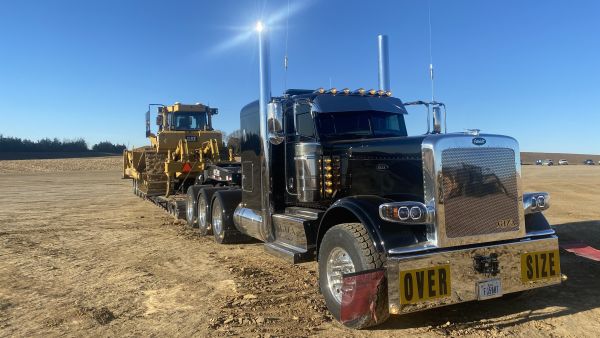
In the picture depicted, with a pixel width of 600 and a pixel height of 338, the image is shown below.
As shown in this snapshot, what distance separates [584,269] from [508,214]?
3.03 m

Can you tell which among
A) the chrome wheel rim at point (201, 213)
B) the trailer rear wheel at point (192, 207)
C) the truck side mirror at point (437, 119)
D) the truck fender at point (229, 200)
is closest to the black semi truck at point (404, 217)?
the truck side mirror at point (437, 119)

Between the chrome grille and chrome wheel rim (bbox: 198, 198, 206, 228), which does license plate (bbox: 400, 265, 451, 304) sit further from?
chrome wheel rim (bbox: 198, 198, 206, 228)

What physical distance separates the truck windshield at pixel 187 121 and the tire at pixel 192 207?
385 centimetres

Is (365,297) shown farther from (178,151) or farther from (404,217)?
(178,151)

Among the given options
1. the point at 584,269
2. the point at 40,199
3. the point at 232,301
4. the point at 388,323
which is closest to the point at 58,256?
the point at 232,301

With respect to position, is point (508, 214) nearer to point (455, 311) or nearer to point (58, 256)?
point (455, 311)

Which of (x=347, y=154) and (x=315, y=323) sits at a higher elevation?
(x=347, y=154)

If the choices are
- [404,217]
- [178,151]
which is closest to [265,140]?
[404,217]

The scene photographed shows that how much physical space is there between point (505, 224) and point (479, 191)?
0.43m

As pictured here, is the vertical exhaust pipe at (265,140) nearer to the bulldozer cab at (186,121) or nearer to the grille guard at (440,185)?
the grille guard at (440,185)

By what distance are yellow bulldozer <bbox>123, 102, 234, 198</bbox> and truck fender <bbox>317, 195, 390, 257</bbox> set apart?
6898 mm

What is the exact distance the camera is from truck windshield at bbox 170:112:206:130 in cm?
1436

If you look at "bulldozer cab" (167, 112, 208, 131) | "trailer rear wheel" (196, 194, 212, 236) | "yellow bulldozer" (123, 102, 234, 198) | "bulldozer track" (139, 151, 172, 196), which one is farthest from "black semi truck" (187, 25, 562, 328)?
"bulldozer cab" (167, 112, 208, 131)

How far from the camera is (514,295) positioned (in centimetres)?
523
